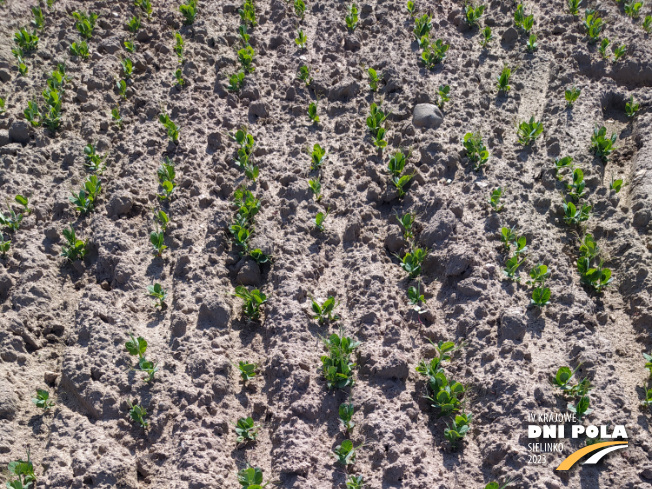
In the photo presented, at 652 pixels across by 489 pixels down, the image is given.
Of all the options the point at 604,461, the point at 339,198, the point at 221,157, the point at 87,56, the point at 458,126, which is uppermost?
the point at 87,56

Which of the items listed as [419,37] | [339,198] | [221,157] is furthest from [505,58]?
[221,157]

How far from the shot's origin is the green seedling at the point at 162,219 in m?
4.14

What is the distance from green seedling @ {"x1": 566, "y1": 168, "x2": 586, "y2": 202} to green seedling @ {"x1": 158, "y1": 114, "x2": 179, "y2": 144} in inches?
120

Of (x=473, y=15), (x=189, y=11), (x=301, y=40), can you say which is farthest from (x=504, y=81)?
(x=189, y=11)

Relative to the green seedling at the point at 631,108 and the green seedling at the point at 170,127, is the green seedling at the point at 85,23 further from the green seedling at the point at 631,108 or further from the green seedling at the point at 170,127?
the green seedling at the point at 631,108

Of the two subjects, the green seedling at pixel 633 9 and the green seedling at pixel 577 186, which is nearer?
the green seedling at pixel 577 186

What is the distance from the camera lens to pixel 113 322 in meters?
3.70

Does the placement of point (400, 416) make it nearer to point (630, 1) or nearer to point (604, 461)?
point (604, 461)

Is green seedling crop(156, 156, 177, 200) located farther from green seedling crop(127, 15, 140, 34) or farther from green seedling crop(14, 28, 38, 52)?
green seedling crop(14, 28, 38, 52)

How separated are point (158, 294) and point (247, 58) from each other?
251 centimetres

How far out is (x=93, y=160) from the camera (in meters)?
4.55

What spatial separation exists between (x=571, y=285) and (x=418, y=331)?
1054 millimetres

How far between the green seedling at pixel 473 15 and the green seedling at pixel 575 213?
7.72 ft

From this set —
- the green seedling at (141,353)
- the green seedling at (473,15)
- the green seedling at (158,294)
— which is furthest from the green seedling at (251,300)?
the green seedling at (473,15)
